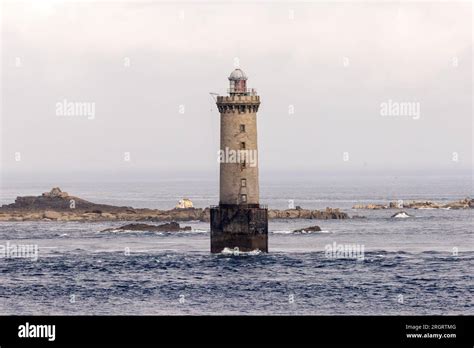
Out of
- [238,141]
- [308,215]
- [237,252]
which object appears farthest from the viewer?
[308,215]

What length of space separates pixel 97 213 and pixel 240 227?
71.3 m

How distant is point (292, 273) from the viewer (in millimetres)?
86062

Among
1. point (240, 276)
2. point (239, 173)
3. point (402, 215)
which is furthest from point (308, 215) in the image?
point (240, 276)

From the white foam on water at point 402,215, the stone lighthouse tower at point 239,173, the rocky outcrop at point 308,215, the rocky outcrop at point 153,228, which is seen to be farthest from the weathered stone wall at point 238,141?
the white foam on water at point 402,215

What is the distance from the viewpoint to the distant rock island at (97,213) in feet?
517

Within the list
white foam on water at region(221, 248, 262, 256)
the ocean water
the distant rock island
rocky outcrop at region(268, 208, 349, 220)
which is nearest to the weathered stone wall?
white foam on water at region(221, 248, 262, 256)

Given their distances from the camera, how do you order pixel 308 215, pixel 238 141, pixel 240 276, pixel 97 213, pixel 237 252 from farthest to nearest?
pixel 97 213, pixel 308 215, pixel 237 252, pixel 238 141, pixel 240 276

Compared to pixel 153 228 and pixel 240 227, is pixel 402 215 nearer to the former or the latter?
pixel 153 228

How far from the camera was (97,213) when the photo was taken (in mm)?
161375

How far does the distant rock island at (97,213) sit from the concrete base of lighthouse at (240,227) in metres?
61.8

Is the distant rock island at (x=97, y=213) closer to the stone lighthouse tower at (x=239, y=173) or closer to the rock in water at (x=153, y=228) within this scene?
the rock in water at (x=153, y=228)

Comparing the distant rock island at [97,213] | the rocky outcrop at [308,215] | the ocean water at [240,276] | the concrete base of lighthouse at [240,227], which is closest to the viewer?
the ocean water at [240,276]

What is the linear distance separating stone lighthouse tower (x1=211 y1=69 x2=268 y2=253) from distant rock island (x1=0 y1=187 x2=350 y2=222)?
205 feet
